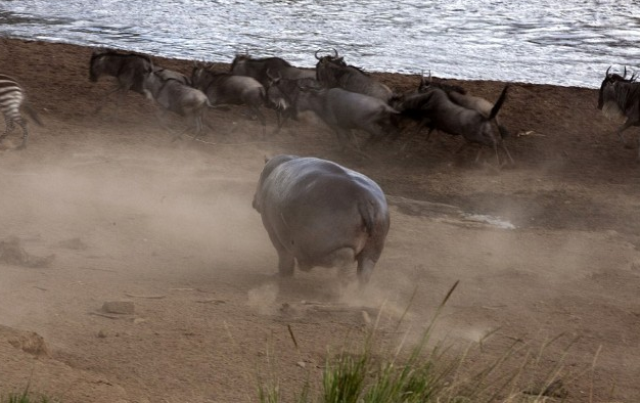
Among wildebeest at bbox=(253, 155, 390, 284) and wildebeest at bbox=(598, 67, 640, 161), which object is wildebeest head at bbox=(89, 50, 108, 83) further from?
wildebeest at bbox=(253, 155, 390, 284)

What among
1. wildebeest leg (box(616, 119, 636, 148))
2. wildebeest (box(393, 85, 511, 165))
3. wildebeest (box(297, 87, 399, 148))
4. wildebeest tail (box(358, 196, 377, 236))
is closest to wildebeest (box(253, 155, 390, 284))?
wildebeest tail (box(358, 196, 377, 236))

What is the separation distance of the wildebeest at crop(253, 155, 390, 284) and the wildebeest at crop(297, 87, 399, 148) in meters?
5.31

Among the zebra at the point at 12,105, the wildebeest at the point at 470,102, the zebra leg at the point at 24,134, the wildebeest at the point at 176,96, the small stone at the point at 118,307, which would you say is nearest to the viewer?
the small stone at the point at 118,307

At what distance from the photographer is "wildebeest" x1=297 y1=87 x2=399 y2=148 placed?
1347 centimetres

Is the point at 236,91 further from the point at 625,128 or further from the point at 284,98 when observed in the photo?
the point at 625,128

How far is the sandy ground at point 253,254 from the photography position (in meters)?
6.42

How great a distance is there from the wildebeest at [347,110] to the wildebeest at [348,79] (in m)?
0.48

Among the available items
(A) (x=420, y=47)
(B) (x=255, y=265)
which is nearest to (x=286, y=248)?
(B) (x=255, y=265)

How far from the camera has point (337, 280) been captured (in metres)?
8.34

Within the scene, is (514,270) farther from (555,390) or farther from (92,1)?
(92,1)

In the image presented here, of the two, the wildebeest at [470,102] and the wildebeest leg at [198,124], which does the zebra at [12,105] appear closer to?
the wildebeest leg at [198,124]

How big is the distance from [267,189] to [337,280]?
35.0 inches

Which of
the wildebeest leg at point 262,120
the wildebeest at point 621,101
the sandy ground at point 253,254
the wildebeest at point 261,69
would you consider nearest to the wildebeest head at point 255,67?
the wildebeest at point 261,69

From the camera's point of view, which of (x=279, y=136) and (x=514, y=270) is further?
(x=279, y=136)
